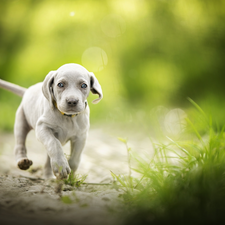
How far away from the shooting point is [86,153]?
460cm

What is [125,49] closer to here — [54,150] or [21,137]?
[21,137]

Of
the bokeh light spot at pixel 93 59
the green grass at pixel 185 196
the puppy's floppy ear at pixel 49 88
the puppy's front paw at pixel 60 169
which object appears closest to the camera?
the green grass at pixel 185 196

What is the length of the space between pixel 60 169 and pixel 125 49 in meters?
7.07

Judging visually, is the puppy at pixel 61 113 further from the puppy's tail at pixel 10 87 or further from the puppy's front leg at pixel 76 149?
the puppy's tail at pixel 10 87

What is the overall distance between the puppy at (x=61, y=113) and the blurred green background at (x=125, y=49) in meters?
3.77

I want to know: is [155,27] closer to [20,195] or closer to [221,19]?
[221,19]

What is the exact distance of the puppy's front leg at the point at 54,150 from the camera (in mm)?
2061

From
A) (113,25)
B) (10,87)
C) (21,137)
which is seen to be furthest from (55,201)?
(113,25)

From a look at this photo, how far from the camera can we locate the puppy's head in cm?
209

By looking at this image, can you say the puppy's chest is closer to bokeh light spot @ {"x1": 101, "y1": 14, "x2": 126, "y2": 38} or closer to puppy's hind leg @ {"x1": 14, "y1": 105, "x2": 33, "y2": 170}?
puppy's hind leg @ {"x1": 14, "y1": 105, "x2": 33, "y2": 170}

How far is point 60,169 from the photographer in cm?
203

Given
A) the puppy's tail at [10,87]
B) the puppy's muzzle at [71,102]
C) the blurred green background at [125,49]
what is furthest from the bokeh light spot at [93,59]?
the puppy's muzzle at [71,102]

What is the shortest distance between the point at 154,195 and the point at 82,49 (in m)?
6.49

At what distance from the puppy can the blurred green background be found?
3768mm
